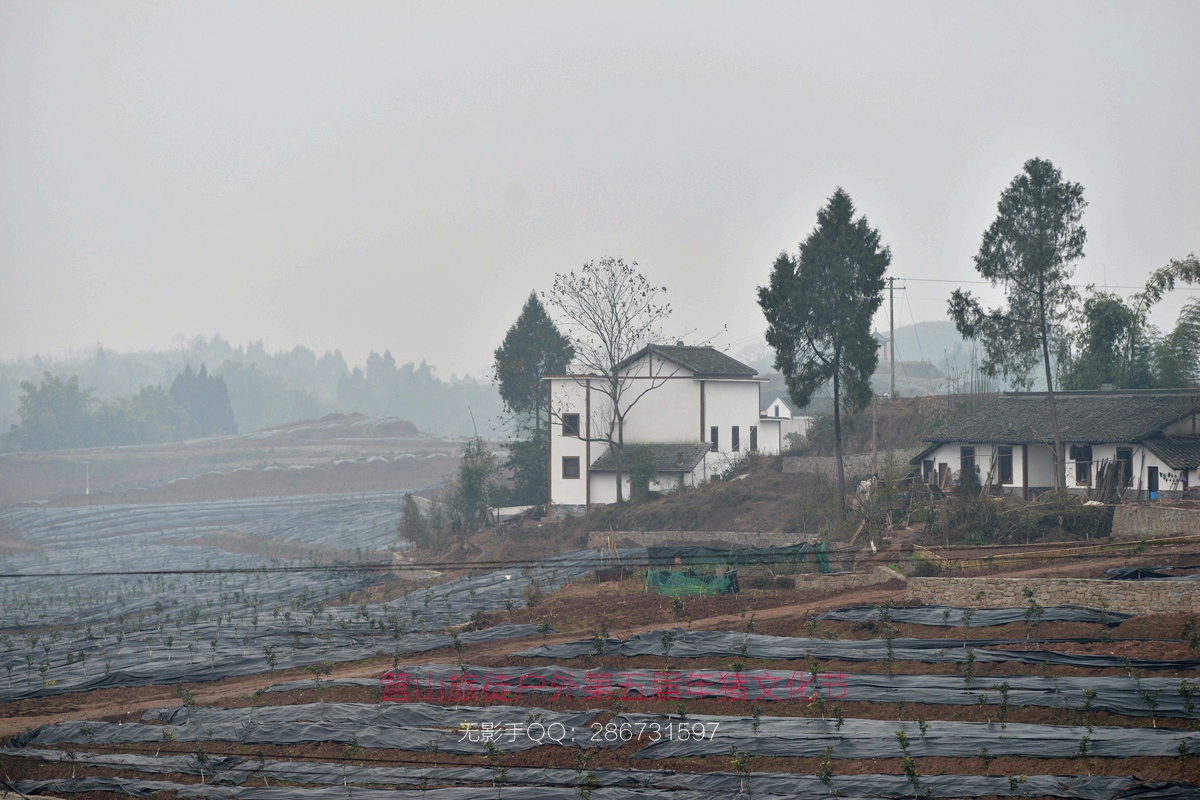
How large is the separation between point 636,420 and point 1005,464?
52.3 ft

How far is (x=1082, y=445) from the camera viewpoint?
3538 cm

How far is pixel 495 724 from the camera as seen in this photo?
16.2 metres

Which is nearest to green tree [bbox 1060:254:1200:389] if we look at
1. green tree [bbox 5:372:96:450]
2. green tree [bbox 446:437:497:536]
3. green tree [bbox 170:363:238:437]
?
green tree [bbox 446:437:497:536]

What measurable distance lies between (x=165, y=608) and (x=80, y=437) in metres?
92.8

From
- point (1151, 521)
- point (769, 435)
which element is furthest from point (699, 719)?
point (769, 435)

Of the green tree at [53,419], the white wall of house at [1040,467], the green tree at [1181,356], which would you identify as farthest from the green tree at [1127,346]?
the green tree at [53,419]

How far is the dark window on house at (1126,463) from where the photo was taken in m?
33.4

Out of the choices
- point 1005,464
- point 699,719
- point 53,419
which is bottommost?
point 699,719

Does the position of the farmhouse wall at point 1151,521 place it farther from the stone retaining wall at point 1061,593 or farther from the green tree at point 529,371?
the green tree at point 529,371

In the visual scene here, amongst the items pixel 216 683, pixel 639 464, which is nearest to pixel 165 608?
pixel 216 683

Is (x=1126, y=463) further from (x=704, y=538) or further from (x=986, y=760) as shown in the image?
(x=986, y=760)

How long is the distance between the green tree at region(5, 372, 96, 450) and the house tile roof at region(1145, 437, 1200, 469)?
10745cm

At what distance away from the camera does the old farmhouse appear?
32688 millimetres

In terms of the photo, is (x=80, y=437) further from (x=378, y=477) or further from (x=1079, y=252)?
(x=1079, y=252)
